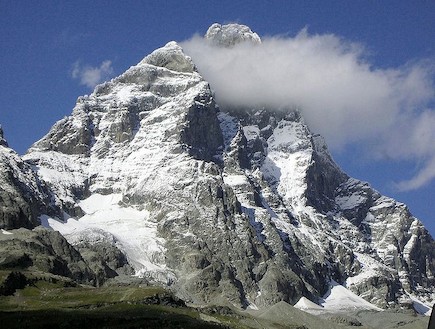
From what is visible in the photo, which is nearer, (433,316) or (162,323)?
(433,316)

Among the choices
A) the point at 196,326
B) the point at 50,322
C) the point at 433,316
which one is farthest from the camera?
the point at 196,326

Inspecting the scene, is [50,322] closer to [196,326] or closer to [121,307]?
[196,326]

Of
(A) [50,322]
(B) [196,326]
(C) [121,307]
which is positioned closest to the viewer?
(A) [50,322]

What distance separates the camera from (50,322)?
11750cm

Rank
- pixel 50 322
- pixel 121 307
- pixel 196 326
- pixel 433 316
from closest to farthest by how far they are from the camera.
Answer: pixel 433 316
pixel 50 322
pixel 196 326
pixel 121 307

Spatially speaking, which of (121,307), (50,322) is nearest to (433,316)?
(50,322)

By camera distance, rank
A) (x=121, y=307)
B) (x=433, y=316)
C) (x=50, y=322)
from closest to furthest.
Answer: (x=433, y=316)
(x=50, y=322)
(x=121, y=307)

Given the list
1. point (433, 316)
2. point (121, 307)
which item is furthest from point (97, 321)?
point (433, 316)

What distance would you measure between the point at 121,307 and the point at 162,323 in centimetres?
6348

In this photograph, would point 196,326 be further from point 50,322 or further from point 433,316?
point 433,316

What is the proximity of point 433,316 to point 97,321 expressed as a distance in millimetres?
79309

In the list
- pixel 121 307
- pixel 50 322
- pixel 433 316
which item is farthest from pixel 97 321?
pixel 433 316

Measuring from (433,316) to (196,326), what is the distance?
251ft

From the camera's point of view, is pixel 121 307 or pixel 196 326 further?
pixel 121 307
